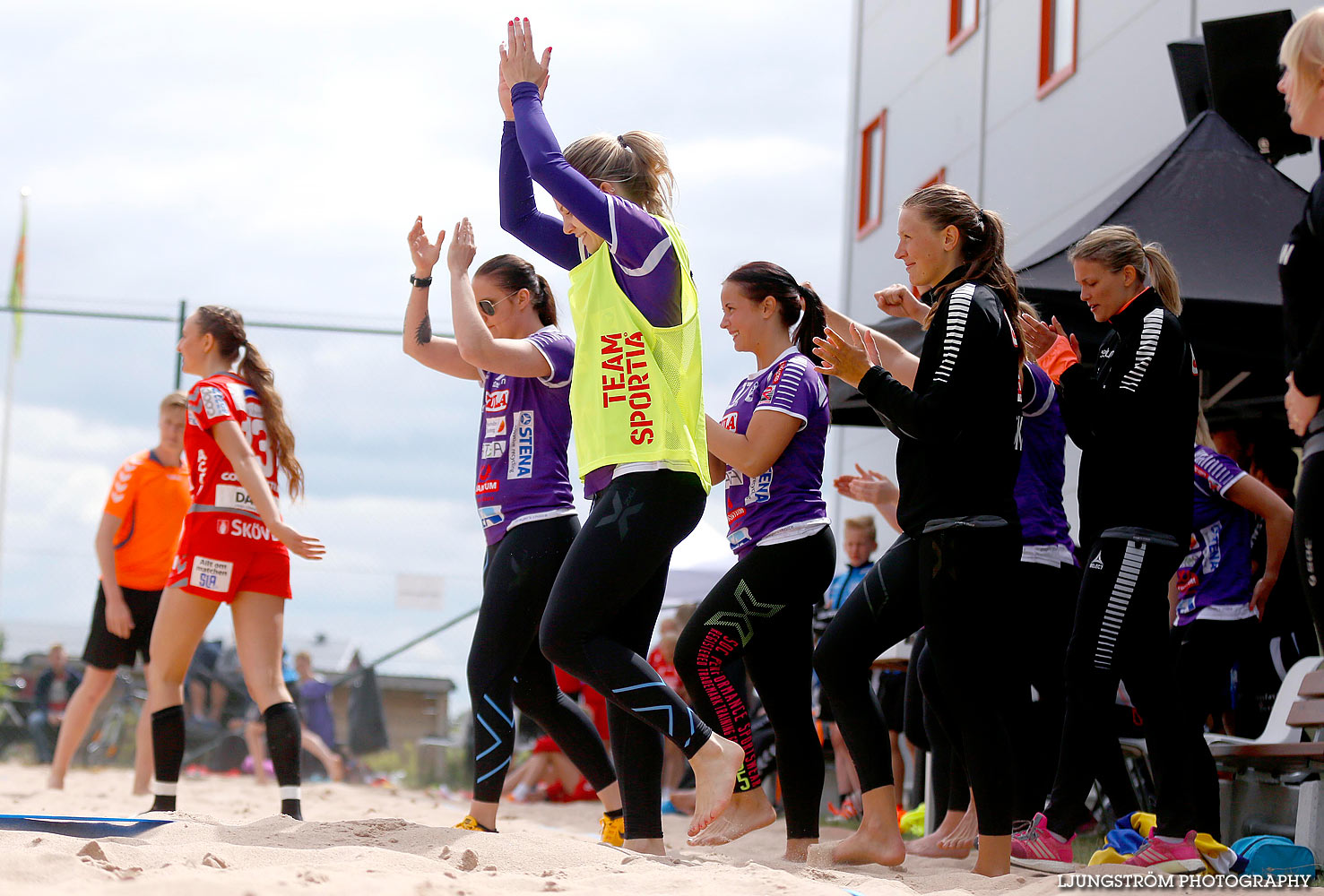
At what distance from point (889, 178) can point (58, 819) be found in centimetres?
1324

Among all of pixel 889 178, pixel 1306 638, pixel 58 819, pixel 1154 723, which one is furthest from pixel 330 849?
pixel 889 178

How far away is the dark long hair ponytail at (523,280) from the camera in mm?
4043

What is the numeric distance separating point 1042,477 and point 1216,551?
46.8 inches

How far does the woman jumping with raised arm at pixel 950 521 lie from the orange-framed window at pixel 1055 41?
27.4 feet

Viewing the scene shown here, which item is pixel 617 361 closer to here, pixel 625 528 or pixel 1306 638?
pixel 625 528

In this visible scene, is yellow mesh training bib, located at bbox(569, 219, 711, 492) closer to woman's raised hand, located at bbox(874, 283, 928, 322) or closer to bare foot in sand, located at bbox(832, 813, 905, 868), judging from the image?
Answer: woman's raised hand, located at bbox(874, 283, 928, 322)

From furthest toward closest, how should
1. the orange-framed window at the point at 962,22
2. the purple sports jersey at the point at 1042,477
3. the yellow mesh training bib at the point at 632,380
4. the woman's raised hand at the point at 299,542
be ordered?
the orange-framed window at the point at 962,22 → the woman's raised hand at the point at 299,542 → the purple sports jersey at the point at 1042,477 → the yellow mesh training bib at the point at 632,380

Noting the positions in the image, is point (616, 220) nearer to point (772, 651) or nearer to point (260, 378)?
point (772, 651)

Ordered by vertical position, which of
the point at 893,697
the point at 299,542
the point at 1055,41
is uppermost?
the point at 1055,41

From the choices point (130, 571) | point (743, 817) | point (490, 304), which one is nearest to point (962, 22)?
point (130, 571)

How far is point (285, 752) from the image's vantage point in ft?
14.0

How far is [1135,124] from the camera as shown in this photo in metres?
9.52

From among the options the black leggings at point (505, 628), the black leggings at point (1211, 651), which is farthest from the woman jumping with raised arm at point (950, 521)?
the black leggings at point (1211, 651)

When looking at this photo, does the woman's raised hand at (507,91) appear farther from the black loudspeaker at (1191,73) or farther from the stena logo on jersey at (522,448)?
the black loudspeaker at (1191,73)
